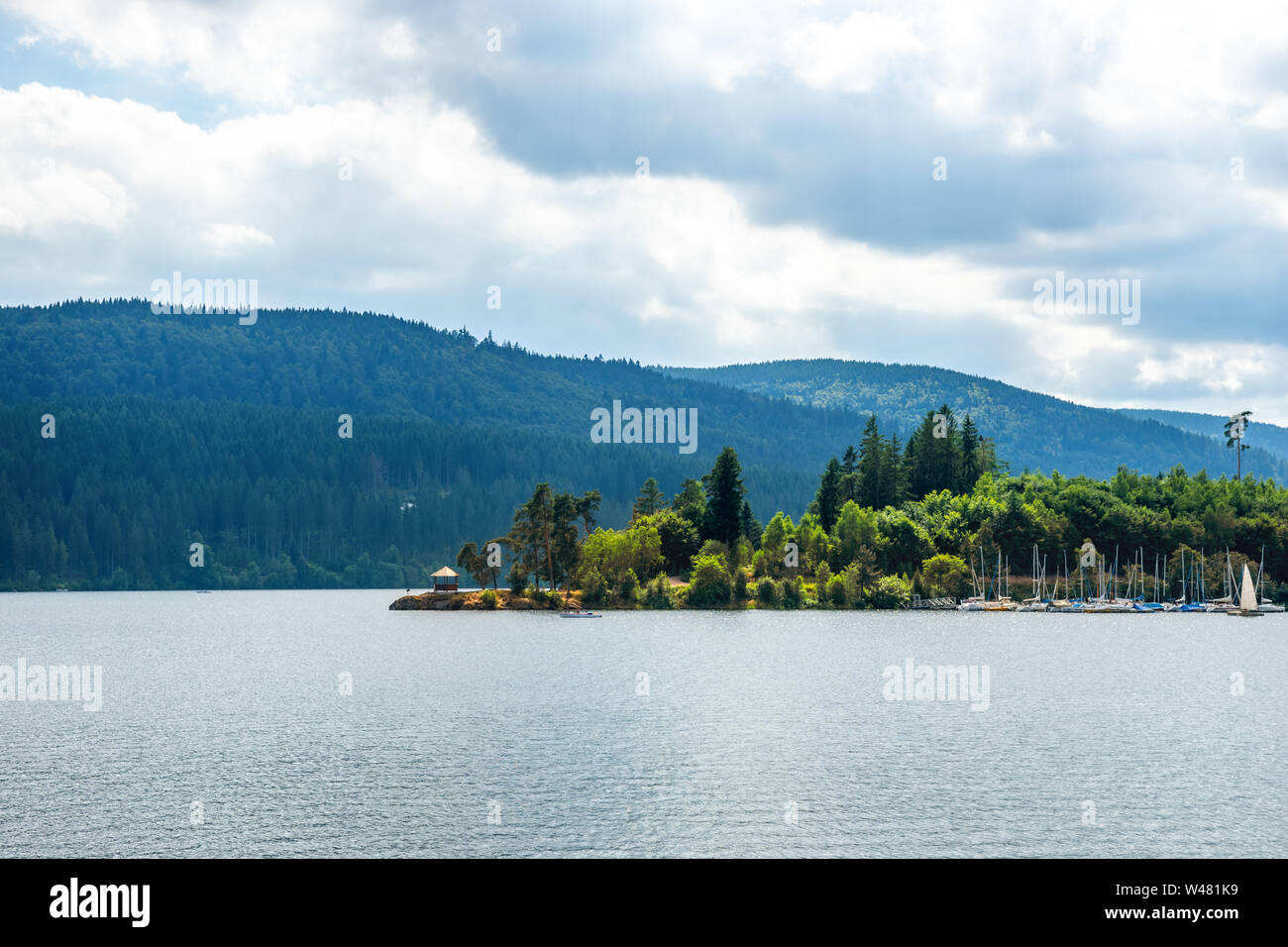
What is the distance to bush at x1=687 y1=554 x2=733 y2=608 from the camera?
193125 mm

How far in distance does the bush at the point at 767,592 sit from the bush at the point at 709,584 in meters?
5.02

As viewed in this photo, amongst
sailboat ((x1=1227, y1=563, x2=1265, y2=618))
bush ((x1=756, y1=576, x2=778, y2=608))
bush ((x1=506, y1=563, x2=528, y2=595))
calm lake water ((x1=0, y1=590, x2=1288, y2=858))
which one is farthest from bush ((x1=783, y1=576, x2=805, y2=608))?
calm lake water ((x1=0, y1=590, x2=1288, y2=858))

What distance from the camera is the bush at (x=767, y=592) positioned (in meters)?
196

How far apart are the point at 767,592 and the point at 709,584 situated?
33.4 ft

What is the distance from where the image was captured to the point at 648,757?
60.2 meters

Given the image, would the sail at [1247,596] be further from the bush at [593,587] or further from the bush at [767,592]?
the bush at [593,587]

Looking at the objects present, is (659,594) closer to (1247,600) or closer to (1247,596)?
(1247,596)

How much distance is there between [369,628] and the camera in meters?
170

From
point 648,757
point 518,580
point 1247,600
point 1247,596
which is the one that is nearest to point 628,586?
point 518,580

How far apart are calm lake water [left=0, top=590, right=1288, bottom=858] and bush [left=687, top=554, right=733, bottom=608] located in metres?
68.8

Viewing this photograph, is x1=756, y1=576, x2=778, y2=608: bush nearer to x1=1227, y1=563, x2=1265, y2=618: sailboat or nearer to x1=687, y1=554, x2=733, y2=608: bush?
x1=687, y1=554, x2=733, y2=608: bush

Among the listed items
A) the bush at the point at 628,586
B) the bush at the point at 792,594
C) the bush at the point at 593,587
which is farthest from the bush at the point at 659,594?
the bush at the point at 792,594
